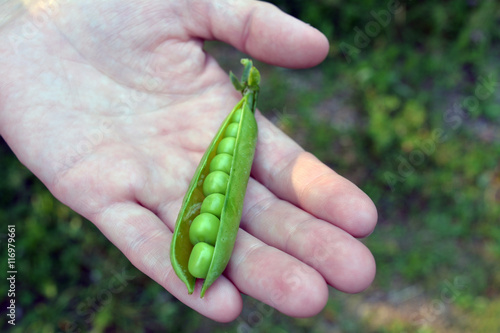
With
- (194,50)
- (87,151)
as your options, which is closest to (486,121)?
(194,50)

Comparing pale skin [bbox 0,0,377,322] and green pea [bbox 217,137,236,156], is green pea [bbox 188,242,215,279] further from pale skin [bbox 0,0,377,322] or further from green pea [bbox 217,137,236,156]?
green pea [bbox 217,137,236,156]

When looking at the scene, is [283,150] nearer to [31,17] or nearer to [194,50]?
[194,50]

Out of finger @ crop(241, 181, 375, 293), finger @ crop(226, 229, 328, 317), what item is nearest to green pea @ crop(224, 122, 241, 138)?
finger @ crop(241, 181, 375, 293)

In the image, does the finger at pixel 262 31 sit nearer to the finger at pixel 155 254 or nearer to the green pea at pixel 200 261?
the finger at pixel 155 254

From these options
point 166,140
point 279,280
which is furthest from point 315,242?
point 166,140

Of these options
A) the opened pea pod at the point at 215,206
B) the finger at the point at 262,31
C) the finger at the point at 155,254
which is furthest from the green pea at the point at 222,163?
the finger at the point at 262,31

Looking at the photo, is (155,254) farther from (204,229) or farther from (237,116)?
(237,116)
